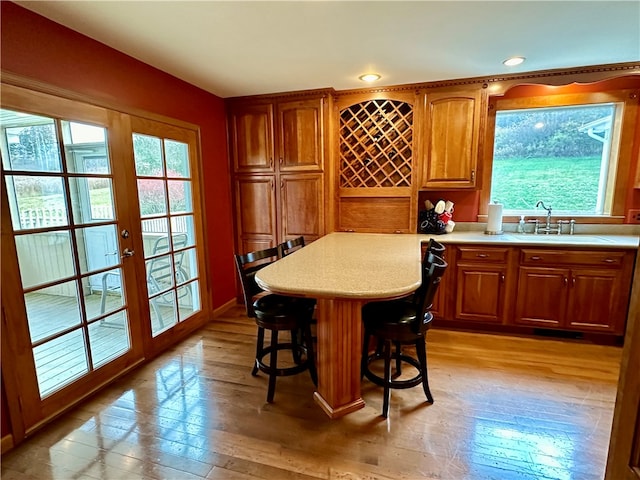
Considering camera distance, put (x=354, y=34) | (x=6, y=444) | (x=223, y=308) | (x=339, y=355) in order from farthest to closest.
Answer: (x=223, y=308)
(x=354, y=34)
(x=339, y=355)
(x=6, y=444)

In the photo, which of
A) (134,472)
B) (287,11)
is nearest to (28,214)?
(134,472)

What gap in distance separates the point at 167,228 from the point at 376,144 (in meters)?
2.12

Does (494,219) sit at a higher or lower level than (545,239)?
higher

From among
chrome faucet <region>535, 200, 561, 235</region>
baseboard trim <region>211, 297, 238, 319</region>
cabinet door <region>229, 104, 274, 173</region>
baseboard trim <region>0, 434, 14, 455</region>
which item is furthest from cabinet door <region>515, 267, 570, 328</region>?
baseboard trim <region>0, 434, 14, 455</region>

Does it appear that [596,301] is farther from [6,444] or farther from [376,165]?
[6,444]

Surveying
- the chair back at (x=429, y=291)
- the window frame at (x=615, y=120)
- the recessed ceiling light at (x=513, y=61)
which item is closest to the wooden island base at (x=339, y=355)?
the chair back at (x=429, y=291)

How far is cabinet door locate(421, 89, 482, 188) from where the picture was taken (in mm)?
2967

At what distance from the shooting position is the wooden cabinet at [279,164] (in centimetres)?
327

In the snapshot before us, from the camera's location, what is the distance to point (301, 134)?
10.8 feet

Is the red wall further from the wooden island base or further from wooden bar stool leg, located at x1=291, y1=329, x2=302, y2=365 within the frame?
the wooden island base

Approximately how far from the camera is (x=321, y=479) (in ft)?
4.96

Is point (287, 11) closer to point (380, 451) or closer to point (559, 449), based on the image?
point (380, 451)

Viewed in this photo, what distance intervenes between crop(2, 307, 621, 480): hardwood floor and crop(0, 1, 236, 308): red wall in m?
1.39

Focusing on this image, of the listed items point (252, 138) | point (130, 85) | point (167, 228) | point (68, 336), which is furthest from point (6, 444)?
point (252, 138)
